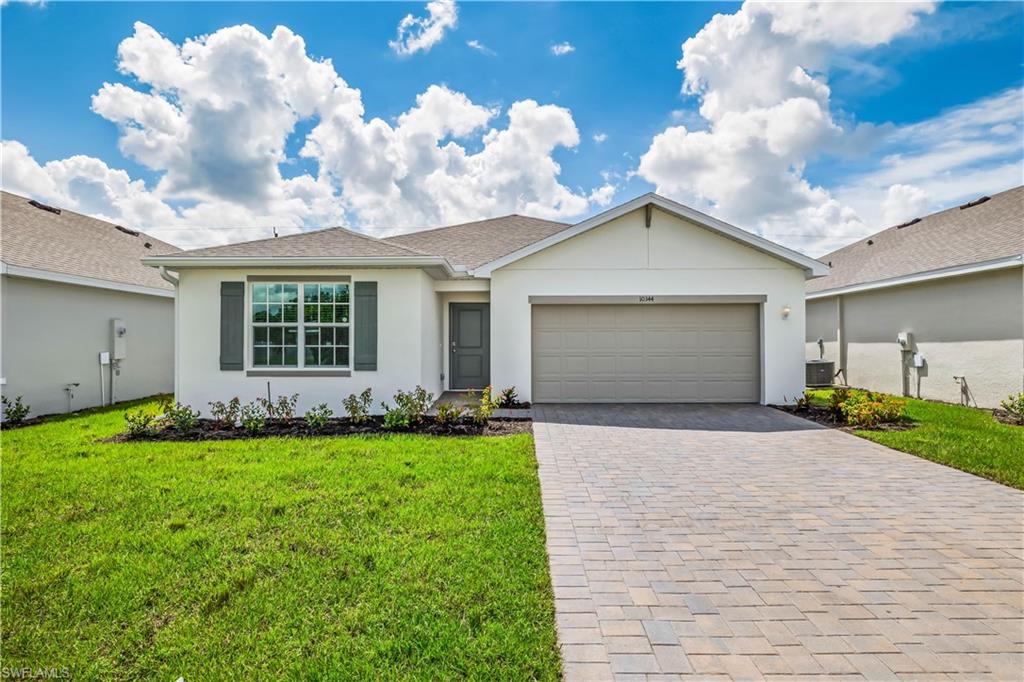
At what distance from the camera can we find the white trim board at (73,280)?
30.4 ft

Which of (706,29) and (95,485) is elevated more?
(706,29)

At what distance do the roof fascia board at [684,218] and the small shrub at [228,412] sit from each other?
5.36m

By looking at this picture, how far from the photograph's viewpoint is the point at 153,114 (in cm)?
1148

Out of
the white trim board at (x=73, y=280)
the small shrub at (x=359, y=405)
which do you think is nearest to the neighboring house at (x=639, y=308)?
the small shrub at (x=359, y=405)

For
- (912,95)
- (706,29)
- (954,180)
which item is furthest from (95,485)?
(954,180)

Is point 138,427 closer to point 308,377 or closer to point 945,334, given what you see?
point 308,377

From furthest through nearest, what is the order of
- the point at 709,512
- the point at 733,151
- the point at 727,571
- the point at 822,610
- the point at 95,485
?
the point at 733,151, the point at 95,485, the point at 709,512, the point at 727,571, the point at 822,610

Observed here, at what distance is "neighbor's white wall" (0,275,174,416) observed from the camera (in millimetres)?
9570

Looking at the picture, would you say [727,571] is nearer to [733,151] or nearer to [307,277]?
[307,277]

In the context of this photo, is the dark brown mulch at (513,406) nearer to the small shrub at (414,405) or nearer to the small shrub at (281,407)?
the small shrub at (414,405)

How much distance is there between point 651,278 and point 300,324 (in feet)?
24.7

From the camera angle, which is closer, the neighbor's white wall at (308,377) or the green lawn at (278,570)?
the green lawn at (278,570)

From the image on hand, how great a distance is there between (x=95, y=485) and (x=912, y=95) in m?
17.3

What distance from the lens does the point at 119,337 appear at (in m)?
11.7
